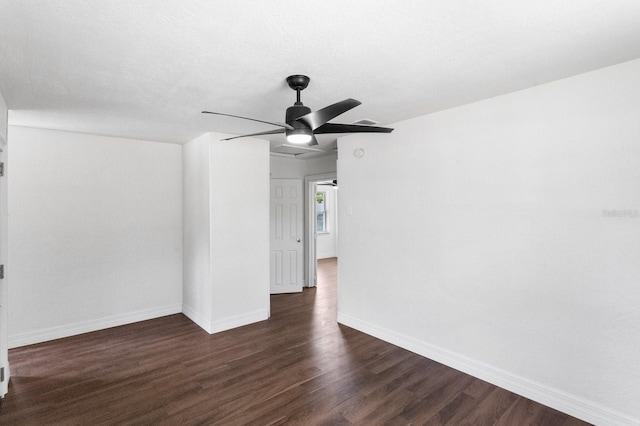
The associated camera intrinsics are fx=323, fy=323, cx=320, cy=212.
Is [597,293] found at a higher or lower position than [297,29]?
lower

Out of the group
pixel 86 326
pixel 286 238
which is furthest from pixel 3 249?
pixel 286 238

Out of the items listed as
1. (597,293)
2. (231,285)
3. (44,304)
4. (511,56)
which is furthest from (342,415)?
(44,304)

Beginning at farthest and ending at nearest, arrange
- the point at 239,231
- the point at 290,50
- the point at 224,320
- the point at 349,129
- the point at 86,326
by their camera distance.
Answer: the point at 239,231, the point at 224,320, the point at 86,326, the point at 349,129, the point at 290,50

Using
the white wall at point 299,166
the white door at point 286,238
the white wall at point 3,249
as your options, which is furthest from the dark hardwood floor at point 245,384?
the white wall at point 299,166

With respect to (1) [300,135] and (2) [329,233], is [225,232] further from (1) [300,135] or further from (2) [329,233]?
(2) [329,233]

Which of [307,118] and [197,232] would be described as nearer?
[307,118]

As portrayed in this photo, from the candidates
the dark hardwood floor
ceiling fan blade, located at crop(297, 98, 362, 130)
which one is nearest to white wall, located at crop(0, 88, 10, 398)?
the dark hardwood floor

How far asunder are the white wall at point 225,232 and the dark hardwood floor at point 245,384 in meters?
0.38

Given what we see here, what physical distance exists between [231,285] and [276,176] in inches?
90.1

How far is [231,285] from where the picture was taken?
4.17 metres

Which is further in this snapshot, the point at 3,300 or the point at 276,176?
the point at 276,176

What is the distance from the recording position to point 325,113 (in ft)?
6.23

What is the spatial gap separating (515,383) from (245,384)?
7.44ft

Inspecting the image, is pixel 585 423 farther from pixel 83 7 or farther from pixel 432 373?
pixel 83 7
